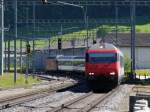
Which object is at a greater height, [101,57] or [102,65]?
[101,57]

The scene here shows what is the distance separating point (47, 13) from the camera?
371 ft

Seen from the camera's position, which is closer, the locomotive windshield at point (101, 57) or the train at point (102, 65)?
the train at point (102, 65)

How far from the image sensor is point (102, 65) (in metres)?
42.2

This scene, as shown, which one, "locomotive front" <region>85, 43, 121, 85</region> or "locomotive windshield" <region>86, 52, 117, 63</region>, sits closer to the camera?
"locomotive front" <region>85, 43, 121, 85</region>

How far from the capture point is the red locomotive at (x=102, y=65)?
41.9m

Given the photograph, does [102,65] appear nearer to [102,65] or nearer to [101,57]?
[102,65]

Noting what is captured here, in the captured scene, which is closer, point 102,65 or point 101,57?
point 102,65

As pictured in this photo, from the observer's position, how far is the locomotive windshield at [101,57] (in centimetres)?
4247

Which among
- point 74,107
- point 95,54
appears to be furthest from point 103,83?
point 74,107

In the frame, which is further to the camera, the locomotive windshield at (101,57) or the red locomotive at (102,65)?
the locomotive windshield at (101,57)

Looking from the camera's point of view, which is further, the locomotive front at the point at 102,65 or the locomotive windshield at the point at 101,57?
the locomotive windshield at the point at 101,57

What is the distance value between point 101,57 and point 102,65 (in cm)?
68

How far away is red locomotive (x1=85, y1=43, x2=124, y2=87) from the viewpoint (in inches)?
1650

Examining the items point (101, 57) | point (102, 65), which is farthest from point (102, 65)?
point (101, 57)
